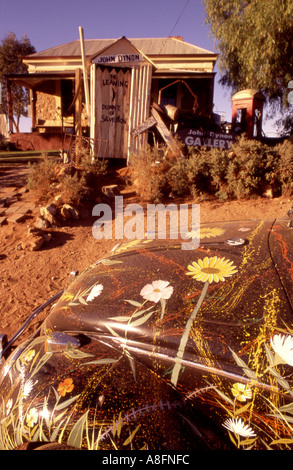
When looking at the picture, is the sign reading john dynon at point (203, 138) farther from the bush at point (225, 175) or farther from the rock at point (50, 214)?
the rock at point (50, 214)

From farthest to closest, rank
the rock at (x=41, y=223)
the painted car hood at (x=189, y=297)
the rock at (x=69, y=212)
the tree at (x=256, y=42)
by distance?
the tree at (x=256, y=42)
the rock at (x=69, y=212)
the rock at (x=41, y=223)
the painted car hood at (x=189, y=297)

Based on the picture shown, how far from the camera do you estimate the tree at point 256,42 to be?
11.5 meters

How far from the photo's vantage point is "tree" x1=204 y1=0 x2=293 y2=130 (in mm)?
11461

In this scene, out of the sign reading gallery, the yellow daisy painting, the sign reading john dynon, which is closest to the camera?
the yellow daisy painting

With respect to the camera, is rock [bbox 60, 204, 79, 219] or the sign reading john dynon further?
the sign reading john dynon

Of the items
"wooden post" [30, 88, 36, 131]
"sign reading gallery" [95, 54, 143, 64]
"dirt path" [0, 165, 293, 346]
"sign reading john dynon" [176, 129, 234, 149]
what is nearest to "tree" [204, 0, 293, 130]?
"sign reading gallery" [95, 54, 143, 64]

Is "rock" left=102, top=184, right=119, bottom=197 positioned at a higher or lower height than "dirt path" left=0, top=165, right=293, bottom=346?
higher

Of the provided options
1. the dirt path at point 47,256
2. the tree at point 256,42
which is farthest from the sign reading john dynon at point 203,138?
the tree at point 256,42

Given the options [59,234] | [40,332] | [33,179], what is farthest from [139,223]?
[40,332]

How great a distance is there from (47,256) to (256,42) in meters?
11.3

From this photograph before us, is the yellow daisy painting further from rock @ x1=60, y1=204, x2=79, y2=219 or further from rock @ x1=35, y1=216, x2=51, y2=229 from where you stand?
rock @ x1=60, y1=204, x2=79, y2=219

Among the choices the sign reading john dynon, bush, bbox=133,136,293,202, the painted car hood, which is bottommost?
the painted car hood

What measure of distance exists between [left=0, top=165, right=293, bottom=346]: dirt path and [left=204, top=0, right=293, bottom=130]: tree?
762 centimetres

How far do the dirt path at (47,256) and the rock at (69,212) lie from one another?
143 millimetres
